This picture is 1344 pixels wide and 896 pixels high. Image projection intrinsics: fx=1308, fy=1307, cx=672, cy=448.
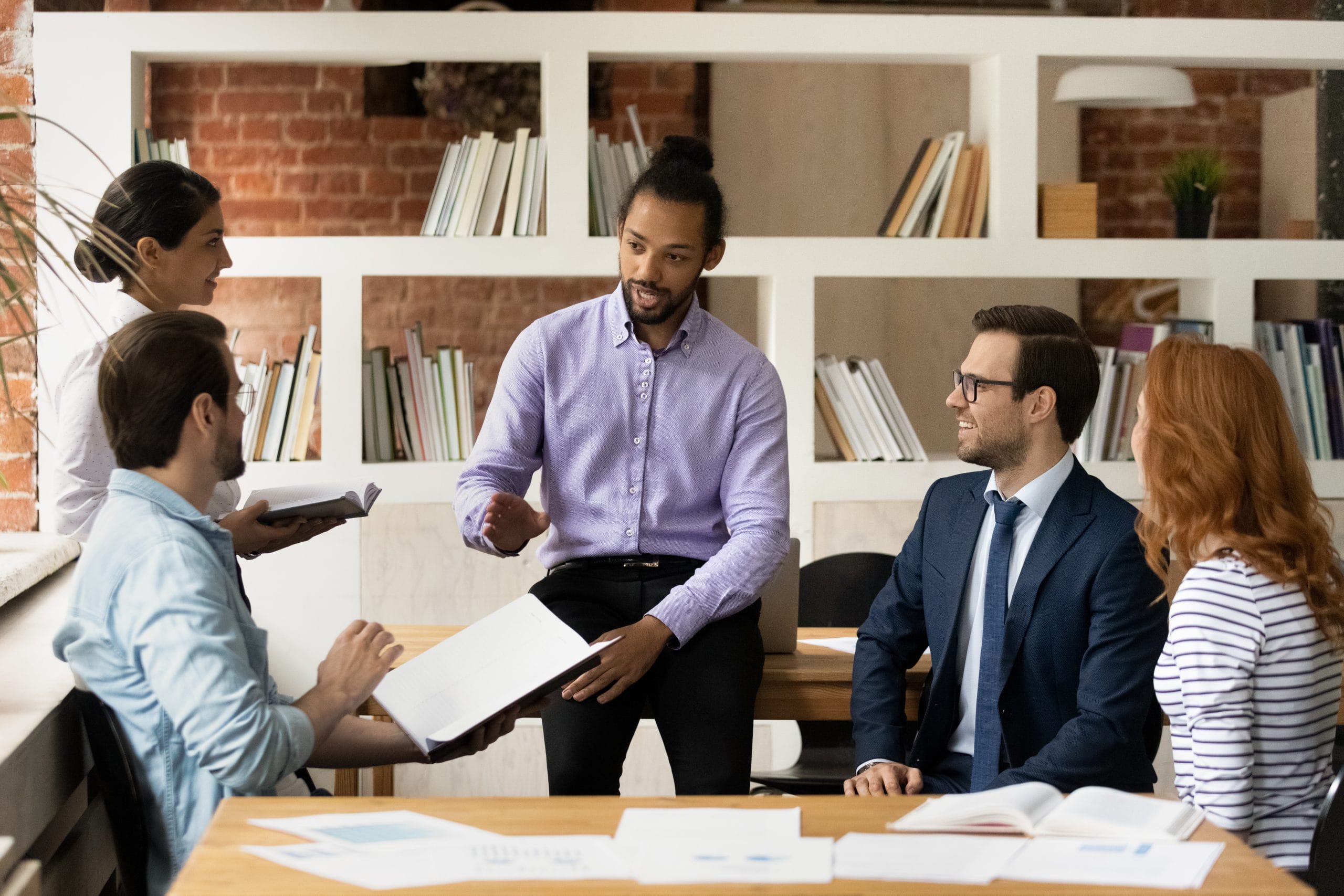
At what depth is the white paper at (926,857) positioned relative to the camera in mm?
1284

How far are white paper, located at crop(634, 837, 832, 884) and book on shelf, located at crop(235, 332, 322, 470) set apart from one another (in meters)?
2.22

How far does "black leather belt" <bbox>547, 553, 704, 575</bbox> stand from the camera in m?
2.37

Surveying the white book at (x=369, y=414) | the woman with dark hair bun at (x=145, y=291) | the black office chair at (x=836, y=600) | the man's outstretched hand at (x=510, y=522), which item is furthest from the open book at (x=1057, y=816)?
the white book at (x=369, y=414)

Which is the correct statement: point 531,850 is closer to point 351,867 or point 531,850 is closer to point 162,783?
point 351,867

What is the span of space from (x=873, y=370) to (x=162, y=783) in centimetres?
226

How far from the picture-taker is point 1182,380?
188cm

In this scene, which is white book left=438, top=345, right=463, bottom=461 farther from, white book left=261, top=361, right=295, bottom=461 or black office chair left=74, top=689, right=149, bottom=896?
black office chair left=74, top=689, right=149, bottom=896

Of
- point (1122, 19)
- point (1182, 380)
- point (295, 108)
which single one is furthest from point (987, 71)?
point (295, 108)

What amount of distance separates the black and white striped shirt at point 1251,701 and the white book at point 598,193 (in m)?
1.97

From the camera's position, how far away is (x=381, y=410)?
Answer: 3.40 m

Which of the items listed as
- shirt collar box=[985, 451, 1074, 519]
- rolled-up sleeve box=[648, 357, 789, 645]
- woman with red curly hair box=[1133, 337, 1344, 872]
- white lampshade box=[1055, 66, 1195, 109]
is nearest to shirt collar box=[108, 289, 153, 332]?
rolled-up sleeve box=[648, 357, 789, 645]

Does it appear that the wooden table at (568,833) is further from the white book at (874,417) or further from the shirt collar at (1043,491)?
the white book at (874,417)

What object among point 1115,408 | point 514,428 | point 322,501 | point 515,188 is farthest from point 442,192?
point 1115,408

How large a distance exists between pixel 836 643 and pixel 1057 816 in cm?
129
